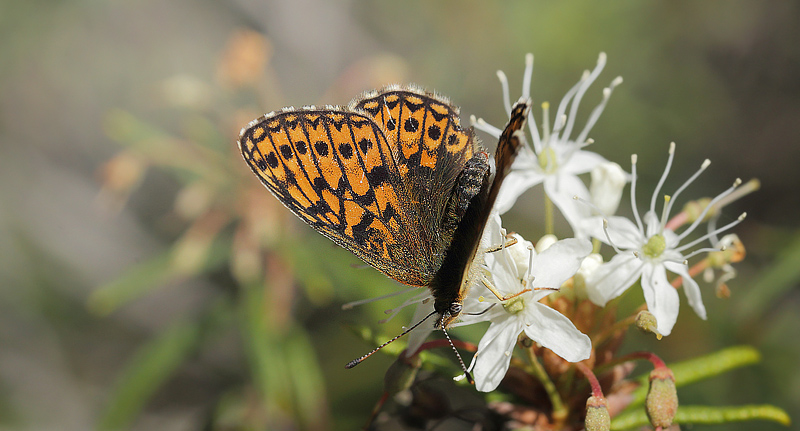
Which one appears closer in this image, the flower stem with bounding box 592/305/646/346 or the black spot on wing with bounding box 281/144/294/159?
the flower stem with bounding box 592/305/646/346

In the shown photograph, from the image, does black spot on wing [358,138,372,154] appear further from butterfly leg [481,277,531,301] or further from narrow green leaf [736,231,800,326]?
narrow green leaf [736,231,800,326]

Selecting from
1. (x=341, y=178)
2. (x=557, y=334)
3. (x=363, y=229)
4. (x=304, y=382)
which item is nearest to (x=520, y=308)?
(x=557, y=334)

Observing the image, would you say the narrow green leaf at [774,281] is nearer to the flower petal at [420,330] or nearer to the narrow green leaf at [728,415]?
the narrow green leaf at [728,415]

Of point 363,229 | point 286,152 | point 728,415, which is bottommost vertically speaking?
point 728,415

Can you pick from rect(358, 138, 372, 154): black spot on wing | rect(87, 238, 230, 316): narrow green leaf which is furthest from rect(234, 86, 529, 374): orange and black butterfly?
rect(87, 238, 230, 316): narrow green leaf

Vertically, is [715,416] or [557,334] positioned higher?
[557,334]

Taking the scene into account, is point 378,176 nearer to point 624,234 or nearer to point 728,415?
point 624,234

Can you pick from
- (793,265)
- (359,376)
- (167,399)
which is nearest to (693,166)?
(793,265)
